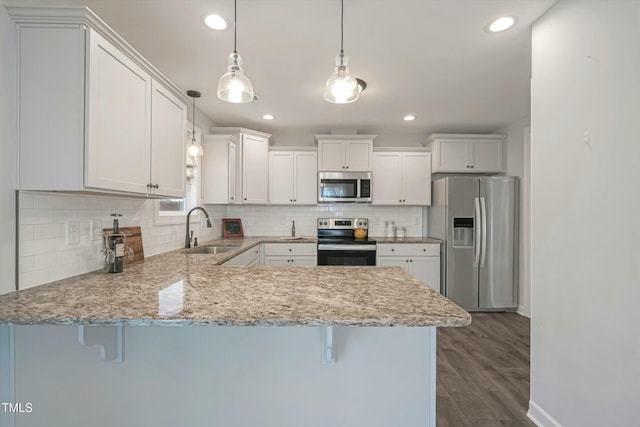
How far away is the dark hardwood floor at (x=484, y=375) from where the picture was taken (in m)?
1.86

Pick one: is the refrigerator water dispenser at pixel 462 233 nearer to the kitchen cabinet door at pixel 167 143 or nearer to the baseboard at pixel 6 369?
the kitchen cabinet door at pixel 167 143

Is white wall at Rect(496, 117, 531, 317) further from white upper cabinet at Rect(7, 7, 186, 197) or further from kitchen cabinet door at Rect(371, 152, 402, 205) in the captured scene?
white upper cabinet at Rect(7, 7, 186, 197)

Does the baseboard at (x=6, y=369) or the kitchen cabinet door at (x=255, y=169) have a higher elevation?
the kitchen cabinet door at (x=255, y=169)

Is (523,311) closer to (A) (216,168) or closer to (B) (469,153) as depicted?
(B) (469,153)

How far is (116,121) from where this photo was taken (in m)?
1.45

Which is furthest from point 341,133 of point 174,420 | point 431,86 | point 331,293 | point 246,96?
point 174,420

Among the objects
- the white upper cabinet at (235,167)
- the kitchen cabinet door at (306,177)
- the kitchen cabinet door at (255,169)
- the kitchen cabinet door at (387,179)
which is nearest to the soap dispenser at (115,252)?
the white upper cabinet at (235,167)

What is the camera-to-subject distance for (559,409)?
1.62 m

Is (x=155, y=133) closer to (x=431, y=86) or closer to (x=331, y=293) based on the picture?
(x=331, y=293)

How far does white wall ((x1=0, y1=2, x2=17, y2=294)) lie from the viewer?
1.24m

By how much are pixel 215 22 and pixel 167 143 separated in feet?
2.74

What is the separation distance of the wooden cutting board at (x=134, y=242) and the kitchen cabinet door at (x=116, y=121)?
0.55 m

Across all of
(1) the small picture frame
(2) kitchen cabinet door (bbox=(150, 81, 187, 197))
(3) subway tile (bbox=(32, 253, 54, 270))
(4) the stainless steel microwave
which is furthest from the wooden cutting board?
(4) the stainless steel microwave

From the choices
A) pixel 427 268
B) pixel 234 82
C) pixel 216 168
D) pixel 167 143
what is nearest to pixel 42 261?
pixel 167 143
